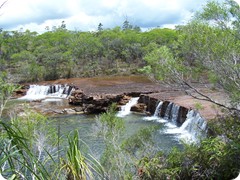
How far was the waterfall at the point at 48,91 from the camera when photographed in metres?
15.6

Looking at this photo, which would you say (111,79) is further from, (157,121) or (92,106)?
(157,121)

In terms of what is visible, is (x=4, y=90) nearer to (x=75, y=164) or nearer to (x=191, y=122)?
(x=75, y=164)

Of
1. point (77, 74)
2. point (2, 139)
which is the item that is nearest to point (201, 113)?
point (2, 139)

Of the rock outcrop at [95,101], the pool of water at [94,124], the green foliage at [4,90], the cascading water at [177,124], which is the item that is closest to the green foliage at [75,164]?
the green foliage at [4,90]

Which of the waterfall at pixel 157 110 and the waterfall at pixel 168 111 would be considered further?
the waterfall at pixel 157 110

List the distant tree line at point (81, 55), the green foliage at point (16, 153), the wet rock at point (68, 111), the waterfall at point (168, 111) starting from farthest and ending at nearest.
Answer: the distant tree line at point (81, 55)
the wet rock at point (68, 111)
the waterfall at point (168, 111)
the green foliage at point (16, 153)

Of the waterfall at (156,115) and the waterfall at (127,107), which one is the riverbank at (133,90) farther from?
the waterfall at (127,107)

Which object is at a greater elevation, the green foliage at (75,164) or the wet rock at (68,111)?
the green foliage at (75,164)

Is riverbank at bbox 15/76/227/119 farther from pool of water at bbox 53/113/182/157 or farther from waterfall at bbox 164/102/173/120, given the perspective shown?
pool of water at bbox 53/113/182/157

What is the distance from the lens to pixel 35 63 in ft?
60.6

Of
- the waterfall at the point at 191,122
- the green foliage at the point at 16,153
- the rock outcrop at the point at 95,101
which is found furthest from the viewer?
the rock outcrop at the point at 95,101

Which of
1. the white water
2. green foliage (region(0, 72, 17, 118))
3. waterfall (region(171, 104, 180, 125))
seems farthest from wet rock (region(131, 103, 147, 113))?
green foliage (region(0, 72, 17, 118))

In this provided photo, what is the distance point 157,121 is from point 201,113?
6.64ft

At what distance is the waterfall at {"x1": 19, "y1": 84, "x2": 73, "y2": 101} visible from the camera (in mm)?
15578
